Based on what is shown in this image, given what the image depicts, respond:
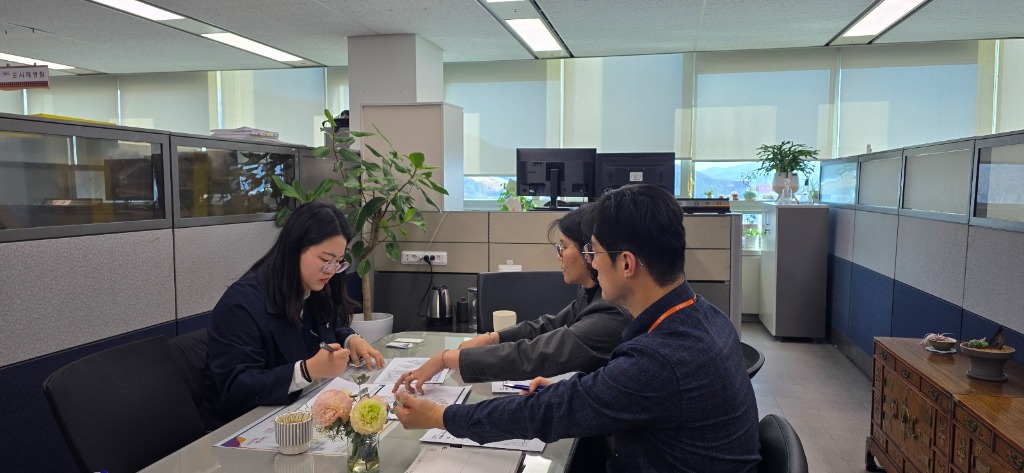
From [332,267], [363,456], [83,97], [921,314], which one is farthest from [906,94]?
[83,97]

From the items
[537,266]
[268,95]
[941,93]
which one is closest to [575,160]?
[537,266]

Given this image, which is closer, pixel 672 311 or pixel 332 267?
pixel 672 311

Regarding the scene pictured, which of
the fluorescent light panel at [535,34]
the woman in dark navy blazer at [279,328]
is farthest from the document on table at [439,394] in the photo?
the fluorescent light panel at [535,34]

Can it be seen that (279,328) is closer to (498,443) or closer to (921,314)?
(498,443)

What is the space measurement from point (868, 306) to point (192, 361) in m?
4.31

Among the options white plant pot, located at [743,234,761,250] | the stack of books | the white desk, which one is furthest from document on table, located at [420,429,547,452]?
white plant pot, located at [743,234,761,250]

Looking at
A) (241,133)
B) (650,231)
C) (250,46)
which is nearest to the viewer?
(650,231)

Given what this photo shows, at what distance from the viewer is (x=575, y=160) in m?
4.38

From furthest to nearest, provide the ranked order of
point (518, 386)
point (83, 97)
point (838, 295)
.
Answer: point (83, 97) → point (838, 295) → point (518, 386)

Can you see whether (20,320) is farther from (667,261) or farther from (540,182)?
(540,182)

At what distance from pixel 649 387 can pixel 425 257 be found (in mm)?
2775

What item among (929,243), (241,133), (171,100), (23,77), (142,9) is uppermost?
(142,9)

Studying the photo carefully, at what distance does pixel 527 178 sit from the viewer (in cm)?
446

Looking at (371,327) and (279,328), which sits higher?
(279,328)
